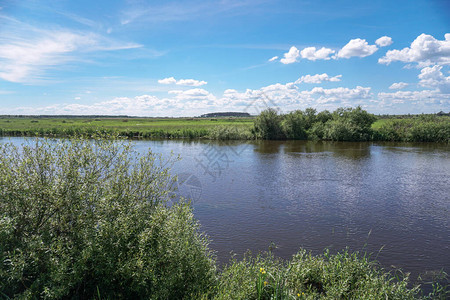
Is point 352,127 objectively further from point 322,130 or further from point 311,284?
point 311,284

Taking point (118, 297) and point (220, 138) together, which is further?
point (220, 138)

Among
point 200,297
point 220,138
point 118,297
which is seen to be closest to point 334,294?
point 200,297

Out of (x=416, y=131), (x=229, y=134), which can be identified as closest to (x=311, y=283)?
(x=229, y=134)

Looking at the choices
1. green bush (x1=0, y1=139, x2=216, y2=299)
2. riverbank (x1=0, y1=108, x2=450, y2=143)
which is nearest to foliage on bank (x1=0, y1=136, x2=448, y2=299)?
green bush (x1=0, y1=139, x2=216, y2=299)

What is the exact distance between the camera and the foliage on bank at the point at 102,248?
26.9ft

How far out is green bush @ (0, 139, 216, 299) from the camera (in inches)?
320

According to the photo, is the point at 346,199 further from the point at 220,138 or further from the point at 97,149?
the point at 220,138

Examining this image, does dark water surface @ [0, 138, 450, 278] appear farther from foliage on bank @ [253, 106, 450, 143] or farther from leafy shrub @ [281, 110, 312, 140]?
leafy shrub @ [281, 110, 312, 140]

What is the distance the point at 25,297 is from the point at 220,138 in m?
69.4

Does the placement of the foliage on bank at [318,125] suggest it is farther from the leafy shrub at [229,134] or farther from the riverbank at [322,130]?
the leafy shrub at [229,134]

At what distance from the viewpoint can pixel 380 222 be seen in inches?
776

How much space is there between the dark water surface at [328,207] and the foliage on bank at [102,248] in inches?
194

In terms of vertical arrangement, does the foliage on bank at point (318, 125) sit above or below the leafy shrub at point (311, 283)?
above

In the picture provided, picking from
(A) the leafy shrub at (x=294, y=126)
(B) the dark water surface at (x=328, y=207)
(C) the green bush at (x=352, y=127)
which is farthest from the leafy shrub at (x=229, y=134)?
(B) the dark water surface at (x=328, y=207)
